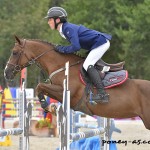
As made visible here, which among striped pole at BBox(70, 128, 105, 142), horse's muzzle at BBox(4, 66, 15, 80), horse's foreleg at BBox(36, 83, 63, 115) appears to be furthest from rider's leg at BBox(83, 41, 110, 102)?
horse's muzzle at BBox(4, 66, 15, 80)

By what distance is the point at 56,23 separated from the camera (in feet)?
23.8

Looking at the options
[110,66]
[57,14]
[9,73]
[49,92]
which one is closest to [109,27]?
[110,66]

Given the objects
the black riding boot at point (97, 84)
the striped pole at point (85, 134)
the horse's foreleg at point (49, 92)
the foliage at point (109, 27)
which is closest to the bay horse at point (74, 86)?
the horse's foreleg at point (49, 92)

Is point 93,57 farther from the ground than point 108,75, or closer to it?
farther from the ground

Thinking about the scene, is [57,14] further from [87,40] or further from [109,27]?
[109,27]

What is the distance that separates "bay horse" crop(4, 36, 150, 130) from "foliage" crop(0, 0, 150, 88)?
2062 centimetres

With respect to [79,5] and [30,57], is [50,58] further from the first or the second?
[79,5]

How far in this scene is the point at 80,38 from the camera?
716 cm

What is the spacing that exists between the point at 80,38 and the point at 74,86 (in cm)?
67

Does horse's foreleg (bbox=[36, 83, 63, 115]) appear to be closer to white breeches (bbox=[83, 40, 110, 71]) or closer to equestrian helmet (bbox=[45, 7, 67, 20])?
white breeches (bbox=[83, 40, 110, 71])

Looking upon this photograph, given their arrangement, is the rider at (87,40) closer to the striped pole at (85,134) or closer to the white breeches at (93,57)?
the white breeches at (93,57)

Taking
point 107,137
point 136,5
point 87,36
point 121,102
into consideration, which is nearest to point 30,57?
point 87,36

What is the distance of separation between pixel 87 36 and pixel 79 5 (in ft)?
82.9

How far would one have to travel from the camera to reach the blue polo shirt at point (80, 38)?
704cm
